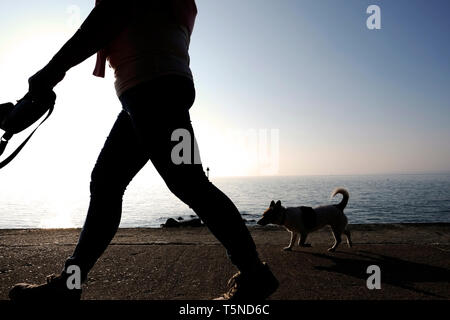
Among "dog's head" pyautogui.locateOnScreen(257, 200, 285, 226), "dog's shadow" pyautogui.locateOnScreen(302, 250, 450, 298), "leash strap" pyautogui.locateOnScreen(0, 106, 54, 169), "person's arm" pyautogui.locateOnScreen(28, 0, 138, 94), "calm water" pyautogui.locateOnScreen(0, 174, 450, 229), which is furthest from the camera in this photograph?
"calm water" pyautogui.locateOnScreen(0, 174, 450, 229)

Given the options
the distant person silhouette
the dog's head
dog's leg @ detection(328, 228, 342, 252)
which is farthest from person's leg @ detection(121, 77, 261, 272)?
the dog's head

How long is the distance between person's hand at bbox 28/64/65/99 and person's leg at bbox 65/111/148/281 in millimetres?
445

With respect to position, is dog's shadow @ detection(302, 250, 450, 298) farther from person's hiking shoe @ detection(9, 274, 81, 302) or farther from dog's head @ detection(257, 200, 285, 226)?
person's hiking shoe @ detection(9, 274, 81, 302)

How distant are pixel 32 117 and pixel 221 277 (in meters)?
1.75

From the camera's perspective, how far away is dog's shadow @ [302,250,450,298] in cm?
254

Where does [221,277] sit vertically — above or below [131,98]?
below

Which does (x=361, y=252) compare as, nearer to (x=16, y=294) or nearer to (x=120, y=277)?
(x=120, y=277)

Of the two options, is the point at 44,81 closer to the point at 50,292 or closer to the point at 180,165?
the point at 180,165

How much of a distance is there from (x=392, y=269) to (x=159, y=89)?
8.29ft

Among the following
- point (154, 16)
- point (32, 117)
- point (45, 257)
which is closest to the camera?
point (154, 16)

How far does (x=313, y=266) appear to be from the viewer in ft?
10.2
